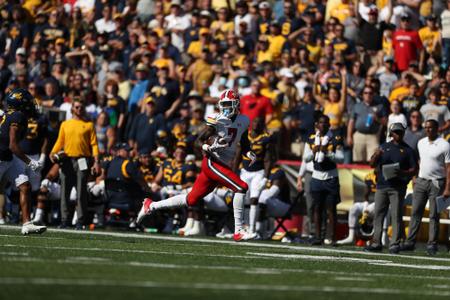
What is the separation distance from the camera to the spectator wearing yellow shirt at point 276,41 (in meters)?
23.1

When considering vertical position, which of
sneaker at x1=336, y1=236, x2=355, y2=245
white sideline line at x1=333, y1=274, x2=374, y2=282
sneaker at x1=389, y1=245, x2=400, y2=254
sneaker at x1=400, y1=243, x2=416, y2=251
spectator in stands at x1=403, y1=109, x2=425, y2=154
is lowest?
sneaker at x1=336, y1=236, x2=355, y2=245

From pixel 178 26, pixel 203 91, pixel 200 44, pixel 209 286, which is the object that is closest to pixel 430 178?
pixel 203 91

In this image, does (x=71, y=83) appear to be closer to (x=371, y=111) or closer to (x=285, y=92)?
(x=285, y=92)

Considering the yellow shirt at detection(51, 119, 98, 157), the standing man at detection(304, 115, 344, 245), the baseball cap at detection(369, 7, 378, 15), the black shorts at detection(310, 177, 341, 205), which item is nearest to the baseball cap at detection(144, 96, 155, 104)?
the yellow shirt at detection(51, 119, 98, 157)

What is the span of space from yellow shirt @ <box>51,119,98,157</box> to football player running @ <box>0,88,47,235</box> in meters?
3.60

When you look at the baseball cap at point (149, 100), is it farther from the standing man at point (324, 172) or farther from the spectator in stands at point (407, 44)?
the standing man at point (324, 172)

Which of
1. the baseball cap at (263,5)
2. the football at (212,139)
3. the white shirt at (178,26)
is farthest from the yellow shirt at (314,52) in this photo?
the football at (212,139)

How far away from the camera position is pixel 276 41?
912 inches

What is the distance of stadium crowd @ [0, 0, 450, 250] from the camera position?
19.3 m

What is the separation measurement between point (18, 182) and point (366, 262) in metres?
4.39

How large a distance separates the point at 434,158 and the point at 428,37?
5115mm

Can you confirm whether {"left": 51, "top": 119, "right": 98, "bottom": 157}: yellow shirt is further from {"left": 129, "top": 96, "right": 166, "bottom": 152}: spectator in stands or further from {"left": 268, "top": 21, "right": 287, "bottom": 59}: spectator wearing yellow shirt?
{"left": 268, "top": 21, "right": 287, "bottom": 59}: spectator wearing yellow shirt

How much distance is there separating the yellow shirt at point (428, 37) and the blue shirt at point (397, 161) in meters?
5.49

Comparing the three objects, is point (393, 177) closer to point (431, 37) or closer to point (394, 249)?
point (394, 249)
